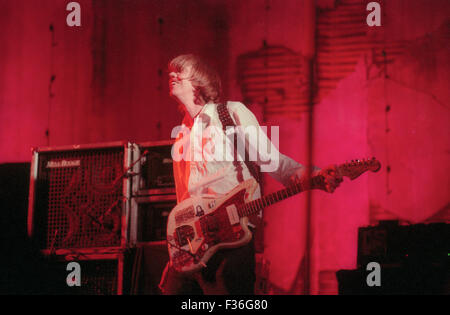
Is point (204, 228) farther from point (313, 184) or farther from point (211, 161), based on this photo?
point (313, 184)

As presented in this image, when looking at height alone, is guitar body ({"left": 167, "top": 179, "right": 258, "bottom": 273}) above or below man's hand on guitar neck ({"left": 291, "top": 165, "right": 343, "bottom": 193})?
below

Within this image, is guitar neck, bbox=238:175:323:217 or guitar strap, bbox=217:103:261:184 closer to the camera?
guitar neck, bbox=238:175:323:217

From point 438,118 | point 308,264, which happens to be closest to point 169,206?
point 308,264

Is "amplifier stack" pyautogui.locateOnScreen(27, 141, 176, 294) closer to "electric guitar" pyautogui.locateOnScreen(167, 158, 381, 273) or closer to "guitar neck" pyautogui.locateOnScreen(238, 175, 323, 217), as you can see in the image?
"electric guitar" pyautogui.locateOnScreen(167, 158, 381, 273)

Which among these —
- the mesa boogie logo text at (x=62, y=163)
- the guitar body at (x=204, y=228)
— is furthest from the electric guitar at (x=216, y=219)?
the mesa boogie logo text at (x=62, y=163)

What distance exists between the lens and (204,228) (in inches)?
122

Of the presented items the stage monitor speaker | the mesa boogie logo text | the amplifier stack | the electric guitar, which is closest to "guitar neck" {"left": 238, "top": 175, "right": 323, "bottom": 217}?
the electric guitar

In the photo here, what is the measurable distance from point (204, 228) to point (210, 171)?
1.27ft

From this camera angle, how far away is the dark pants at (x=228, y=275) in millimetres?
3043

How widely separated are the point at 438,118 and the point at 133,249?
210cm

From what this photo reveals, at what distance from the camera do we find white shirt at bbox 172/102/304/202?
10.7 ft

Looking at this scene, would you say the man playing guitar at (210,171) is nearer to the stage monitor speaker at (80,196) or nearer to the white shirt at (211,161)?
the white shirt at (211,161)

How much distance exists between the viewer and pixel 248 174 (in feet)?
10.7

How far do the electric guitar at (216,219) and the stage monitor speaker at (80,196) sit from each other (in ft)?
1.22
